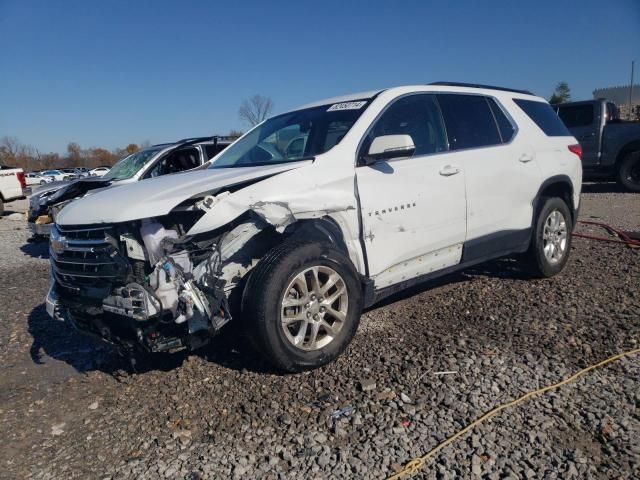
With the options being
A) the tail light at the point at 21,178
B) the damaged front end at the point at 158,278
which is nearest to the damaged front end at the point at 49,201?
the damaged front end at the point at 158,278

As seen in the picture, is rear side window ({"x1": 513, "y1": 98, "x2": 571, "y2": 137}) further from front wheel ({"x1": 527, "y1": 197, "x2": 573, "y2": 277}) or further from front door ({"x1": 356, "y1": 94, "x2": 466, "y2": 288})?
front door ({"x1": 356, "y1": 94, "x2": 466, "y2": 288})

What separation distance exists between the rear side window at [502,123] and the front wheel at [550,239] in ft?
2.60

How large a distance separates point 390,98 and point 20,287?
5.12 m

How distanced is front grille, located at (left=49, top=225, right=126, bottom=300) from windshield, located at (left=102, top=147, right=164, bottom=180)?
5118 millimetres

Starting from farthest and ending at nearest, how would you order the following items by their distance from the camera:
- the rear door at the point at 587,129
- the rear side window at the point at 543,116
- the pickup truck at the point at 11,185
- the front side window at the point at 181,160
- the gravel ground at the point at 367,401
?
the pickup truck at the point at 11,185 → the rear door at the point at 587,129 → the front side window at the point at 181,160 → the rear side window at the point at 543,116 → the gravel ground at the point at 367,401

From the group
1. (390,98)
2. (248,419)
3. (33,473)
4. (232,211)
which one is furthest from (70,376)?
(390,98)

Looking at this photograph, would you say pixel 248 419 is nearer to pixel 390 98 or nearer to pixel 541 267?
pixel 390 98

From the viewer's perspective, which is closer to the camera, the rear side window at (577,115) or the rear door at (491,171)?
the rear door at (491,171)

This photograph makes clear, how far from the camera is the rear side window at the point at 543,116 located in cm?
475

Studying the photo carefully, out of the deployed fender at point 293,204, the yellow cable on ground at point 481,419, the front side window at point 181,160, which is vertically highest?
the front side window at point 181,160

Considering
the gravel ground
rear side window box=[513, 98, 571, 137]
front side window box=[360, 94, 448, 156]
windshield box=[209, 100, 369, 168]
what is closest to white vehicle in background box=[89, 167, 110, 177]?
the gravel ground

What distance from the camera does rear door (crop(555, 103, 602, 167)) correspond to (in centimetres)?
1123

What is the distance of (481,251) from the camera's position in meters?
4.16

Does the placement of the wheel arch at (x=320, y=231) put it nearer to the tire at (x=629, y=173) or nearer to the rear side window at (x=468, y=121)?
the rear side window at (x=468, y=121)
